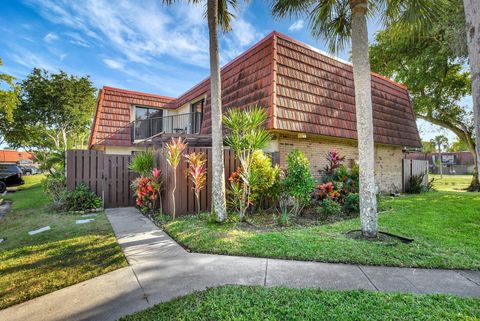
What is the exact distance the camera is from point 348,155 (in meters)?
10.0

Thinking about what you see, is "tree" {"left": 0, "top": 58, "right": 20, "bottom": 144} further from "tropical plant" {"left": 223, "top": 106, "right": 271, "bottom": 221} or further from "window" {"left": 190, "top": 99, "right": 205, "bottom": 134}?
"tropical plant" {"left": 223, "top": 106, "right": 271, "bottom": 221}

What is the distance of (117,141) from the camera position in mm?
13156

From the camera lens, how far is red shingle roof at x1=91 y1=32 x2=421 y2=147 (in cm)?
762

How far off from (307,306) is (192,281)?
1.39 metres

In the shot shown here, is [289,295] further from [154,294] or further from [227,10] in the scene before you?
[227,10]

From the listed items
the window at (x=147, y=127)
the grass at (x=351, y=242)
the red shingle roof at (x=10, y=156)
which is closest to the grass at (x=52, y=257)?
the grass at (x=351, y=242)

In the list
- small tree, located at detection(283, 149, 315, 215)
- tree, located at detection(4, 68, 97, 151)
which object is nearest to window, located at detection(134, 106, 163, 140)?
small tree, located at detection(283, 149, 315, 215)

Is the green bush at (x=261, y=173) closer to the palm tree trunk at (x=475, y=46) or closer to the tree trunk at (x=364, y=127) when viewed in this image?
the tree trunk at (x=364, y=127)

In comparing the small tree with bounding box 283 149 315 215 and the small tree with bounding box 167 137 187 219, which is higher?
the small tree with bounding box 167 137 187 219

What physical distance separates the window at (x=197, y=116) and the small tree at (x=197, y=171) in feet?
16.4

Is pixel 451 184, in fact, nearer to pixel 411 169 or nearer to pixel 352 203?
pixel 411 169

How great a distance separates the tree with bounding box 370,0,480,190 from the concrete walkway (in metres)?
13.5

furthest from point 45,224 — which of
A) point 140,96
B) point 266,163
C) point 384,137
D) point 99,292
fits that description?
point 384,137

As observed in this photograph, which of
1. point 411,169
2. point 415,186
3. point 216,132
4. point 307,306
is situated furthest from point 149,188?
point 411,169
